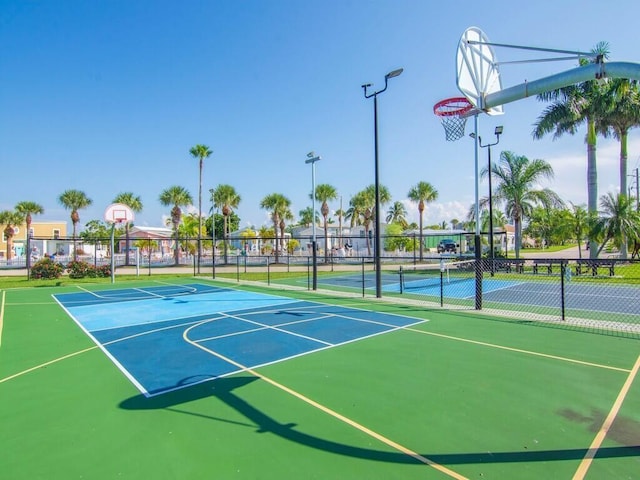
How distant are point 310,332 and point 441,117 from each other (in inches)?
322

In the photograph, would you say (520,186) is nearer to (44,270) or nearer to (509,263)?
(509,263)

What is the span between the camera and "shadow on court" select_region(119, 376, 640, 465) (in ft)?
12.3

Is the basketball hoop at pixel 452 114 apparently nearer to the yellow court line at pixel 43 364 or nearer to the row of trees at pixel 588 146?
the row of trees at pixel 588 146

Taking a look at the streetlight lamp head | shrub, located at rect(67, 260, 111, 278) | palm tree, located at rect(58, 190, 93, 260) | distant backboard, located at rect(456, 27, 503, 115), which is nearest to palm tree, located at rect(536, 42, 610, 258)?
the streetlight lamp head

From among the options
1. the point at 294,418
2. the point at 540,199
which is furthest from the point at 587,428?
the point at 540,199

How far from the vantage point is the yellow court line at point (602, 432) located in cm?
353

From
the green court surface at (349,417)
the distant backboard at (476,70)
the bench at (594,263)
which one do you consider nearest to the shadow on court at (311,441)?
the green court surface at (349,417)

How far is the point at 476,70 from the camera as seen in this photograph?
24.4 feet

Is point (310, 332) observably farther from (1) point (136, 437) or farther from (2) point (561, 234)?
(2) point (561, 234)

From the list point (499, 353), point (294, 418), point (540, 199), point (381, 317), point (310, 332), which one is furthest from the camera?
point (540, 199)

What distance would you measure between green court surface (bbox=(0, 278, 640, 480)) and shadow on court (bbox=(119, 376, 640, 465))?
0.8 inches

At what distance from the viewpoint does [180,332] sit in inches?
372

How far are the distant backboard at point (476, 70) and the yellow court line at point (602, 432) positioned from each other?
507cm

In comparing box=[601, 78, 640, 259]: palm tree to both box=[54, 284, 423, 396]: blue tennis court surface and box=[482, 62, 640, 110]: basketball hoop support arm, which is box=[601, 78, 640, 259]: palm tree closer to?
box=[54, 284, 423, 396]: blue tennis court surface
